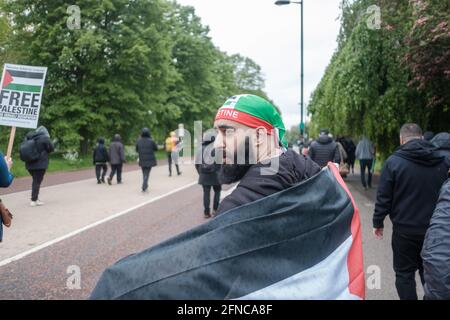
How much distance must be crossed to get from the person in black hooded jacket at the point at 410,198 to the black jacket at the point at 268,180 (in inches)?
101

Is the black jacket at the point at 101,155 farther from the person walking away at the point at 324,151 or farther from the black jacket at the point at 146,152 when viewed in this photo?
the person walking away at the point at 324,151

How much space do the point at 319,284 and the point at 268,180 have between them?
0.43 metres

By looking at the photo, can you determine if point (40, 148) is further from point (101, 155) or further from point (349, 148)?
point (349, 148)

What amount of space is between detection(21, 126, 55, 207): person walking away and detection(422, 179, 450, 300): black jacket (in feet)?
33.9

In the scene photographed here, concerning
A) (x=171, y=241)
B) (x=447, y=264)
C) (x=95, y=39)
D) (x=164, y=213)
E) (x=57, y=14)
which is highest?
(x=57, y=14)

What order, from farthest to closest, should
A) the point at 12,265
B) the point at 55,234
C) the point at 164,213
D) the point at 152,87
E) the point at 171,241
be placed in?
1. the point at 152,87
2. the point at 164,213
3. the point at 55,234
4. the point at 12,265
5. the point at 171,241

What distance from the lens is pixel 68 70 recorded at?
88.6ft

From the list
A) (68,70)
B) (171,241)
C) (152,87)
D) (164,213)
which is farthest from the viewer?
(152,87)

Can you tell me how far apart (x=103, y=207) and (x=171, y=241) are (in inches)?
380

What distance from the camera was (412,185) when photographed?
406 centimetres

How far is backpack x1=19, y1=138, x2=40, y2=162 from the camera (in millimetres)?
10469

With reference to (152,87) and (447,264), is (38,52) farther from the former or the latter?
(447,264)

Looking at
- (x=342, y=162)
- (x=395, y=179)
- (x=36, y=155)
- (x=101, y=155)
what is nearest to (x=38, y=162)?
(x=36, y=155)
